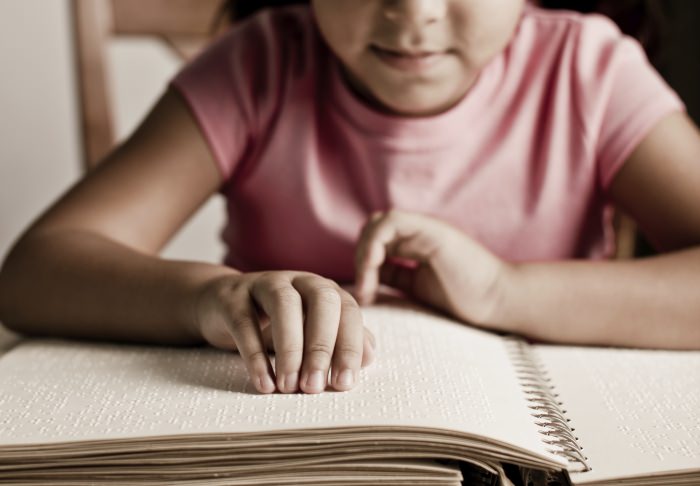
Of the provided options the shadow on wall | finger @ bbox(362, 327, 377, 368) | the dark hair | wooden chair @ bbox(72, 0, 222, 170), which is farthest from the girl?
wooden chair @ bbox(72, 0, 222, 170)

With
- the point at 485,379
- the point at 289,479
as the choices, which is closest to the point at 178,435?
the point at 289,479

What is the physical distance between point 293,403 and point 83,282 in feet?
0.84

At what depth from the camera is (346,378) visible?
0.46 m

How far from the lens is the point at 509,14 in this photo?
2.26ft

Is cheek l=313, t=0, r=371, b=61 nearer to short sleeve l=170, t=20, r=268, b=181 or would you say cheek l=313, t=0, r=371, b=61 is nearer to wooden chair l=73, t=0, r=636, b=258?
short sleeve l=170, t=20, r=268, b=181

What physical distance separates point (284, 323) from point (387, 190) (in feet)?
1.15

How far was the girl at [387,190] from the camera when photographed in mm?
605

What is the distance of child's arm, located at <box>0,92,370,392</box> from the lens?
0.48 m

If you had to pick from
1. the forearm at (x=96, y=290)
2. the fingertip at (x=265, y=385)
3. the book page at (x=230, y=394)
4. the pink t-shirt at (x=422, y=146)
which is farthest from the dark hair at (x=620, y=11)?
the fingertip at (x=265, y=385)

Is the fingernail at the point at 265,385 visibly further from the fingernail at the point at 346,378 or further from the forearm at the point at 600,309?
the forearm at the point at 600,309

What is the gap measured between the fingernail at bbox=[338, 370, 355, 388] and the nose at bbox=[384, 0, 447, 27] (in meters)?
0.30

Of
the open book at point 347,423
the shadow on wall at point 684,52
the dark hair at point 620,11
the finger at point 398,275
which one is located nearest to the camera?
the open book at point 347,423

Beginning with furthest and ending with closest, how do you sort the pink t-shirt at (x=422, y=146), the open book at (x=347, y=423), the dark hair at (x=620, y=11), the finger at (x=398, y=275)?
the dark hair at (x=620, y=11) < the pink t-shirt at (x=422, y=146) < the finger at (x=398, y=275) < the open book at (x=347, y=423)

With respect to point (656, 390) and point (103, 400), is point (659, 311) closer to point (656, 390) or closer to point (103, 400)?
point (656, 390)
